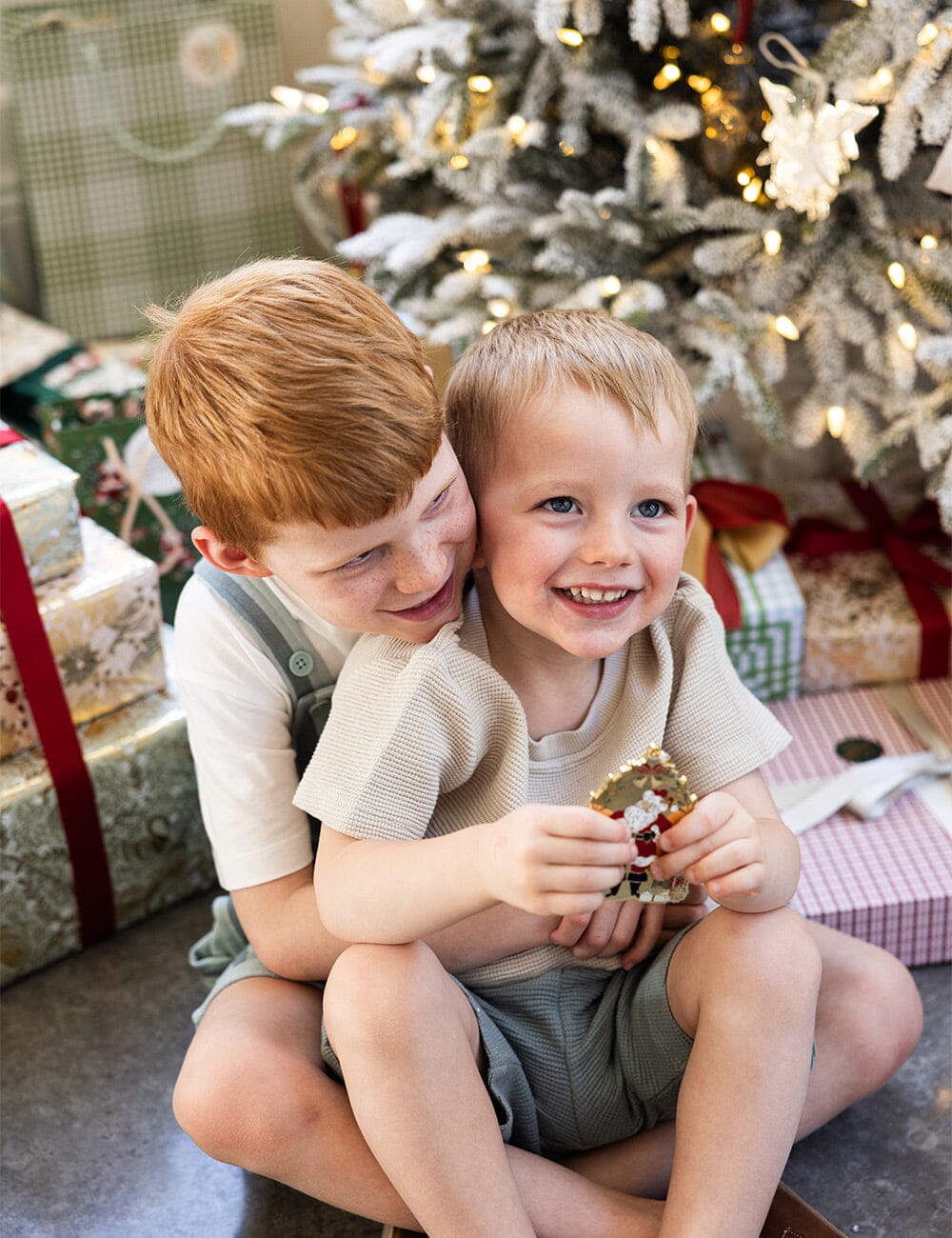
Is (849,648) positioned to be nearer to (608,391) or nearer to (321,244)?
(608,391)

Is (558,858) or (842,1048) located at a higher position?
(558,858)

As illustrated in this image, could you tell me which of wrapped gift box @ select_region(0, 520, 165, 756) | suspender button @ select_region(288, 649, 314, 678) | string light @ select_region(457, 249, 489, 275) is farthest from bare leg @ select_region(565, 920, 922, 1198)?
string light @ select_region(457, 249, 489, 275)

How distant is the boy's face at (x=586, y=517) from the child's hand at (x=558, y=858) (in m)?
0.16

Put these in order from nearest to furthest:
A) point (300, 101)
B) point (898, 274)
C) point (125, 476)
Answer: point (898, 274)
point (125, 476)
point (300, 101)

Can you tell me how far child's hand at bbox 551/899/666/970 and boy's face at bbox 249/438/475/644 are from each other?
0.27m

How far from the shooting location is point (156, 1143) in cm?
129

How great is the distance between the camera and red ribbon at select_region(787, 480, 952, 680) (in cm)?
172

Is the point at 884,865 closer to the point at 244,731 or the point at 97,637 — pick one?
the point at 244,731

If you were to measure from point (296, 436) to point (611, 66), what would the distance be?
957 millimetres

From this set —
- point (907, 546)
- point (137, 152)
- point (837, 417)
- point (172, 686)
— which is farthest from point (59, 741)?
point (137, 152)

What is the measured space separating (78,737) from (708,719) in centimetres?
72

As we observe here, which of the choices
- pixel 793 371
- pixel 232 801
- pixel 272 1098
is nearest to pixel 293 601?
pixel 232 801

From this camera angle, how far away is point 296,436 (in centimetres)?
89

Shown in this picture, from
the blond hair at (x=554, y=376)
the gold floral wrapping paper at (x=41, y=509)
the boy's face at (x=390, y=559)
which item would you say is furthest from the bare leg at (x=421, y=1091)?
the gold floral wrapping paper at (x=41, y=509)
